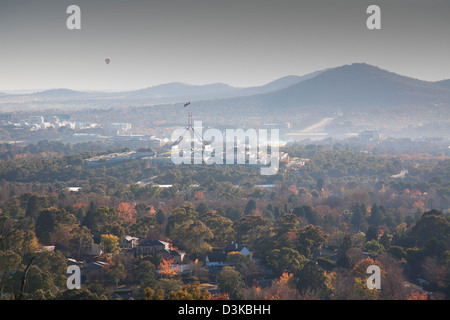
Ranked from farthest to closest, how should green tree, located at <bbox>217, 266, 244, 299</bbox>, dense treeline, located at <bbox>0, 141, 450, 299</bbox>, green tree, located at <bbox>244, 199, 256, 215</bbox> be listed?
green tree, located at <bbox>244, 199, 256, 215</bbox> < dense treeline, located at <bbox>0, 141, 450, 299</bbox> < green tree, located at <bbox>217, 266, 244, 299</bbox>

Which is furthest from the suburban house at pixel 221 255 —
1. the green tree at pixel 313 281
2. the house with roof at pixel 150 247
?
the green tree at pixel 313 281

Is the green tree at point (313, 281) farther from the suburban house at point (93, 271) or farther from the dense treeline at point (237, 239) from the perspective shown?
the suburban house at point (93, 271)

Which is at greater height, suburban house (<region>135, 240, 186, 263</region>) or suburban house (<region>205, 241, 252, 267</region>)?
suburban house (<region>135, 240, 186, 263</region>)

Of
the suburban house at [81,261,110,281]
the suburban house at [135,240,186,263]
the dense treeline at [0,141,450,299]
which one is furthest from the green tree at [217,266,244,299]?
the suburban house at [81,261,110,281]

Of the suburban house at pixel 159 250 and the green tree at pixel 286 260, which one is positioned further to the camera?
the suburban house at pixel 159 250

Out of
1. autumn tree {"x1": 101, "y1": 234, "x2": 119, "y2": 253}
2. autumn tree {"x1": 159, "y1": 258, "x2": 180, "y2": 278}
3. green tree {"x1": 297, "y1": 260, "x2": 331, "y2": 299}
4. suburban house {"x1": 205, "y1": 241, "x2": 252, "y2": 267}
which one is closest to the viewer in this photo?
green tree {"x1": 297, "y1": 260, "x2": 331, "y2": 299}

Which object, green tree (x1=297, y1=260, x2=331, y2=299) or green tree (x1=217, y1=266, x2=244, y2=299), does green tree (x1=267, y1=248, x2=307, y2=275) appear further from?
green tree (x1=217, y1=266, x2=244, y2=299)

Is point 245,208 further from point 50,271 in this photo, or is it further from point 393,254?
point 50,271

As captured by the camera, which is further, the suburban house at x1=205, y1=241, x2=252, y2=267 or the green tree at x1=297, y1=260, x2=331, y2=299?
the suburban house at x1=205, y1=241, x2=252, y2=267

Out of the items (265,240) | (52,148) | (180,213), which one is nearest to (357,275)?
(265,240)

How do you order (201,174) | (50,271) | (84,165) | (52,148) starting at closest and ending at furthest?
(50,271) → (201,174) → (84,165) → (52,148)

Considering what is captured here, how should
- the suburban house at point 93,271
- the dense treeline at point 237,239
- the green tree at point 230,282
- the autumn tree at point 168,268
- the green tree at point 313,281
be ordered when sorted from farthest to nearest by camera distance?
the suburban house at point 93,271
the autumn tree at point 168,268
the green tree at point 313,281
the dense treeline at point 237,239
the green tree at point 230,282
